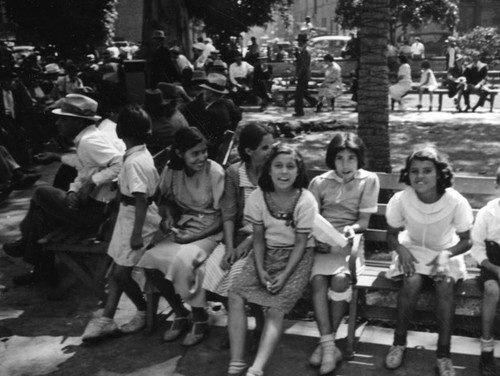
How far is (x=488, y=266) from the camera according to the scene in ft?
13.7

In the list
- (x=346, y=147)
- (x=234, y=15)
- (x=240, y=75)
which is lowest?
(x=240, y=75)

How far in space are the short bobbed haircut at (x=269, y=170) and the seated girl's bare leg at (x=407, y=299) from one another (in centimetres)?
91

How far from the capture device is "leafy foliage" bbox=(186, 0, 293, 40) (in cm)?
3005

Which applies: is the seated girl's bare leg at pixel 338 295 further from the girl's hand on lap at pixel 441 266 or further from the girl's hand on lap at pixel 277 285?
the girl's hand on lap at pixel 441 266

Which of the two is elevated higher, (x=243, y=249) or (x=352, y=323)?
(x=243, y=249)

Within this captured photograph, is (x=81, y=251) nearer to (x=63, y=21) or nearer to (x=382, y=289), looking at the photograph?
(x=382, y=289)

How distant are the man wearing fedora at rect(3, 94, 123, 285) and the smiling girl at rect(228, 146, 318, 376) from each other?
1.45m

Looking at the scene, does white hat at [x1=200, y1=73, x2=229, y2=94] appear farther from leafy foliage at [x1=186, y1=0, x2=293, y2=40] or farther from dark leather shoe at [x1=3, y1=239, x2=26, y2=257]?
leafy foliage at [x1=186, y1=0, x2=293, y2=40]

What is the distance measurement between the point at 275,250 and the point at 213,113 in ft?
10.6

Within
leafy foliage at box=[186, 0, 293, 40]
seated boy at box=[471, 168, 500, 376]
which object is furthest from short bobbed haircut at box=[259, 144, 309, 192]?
leafy foliage at box=[186, 0, 293, 40]

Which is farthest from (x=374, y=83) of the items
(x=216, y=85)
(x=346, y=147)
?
(x=346, y=147)

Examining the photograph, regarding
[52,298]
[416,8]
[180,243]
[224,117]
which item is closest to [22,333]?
[52,298]

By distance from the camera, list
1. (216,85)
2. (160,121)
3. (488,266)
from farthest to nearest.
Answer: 1. (216,85)
2. (160,121)
3. (488,266)

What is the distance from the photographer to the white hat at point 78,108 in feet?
18.2
